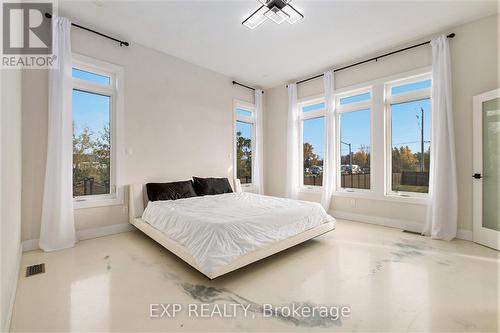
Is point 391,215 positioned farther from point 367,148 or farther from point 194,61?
point 194,61

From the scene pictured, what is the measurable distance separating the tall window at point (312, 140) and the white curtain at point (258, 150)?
1033 millimetres

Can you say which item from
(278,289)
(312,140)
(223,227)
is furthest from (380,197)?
(223,227)

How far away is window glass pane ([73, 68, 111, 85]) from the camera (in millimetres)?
3330

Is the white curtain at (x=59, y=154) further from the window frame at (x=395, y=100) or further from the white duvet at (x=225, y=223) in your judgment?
the window frame at (x=395, y=100)

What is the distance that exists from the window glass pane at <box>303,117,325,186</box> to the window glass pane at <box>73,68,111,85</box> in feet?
13.6

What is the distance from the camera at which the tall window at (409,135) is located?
375 cm

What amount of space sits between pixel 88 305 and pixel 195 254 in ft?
2.93

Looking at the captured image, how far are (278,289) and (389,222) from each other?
118 inches

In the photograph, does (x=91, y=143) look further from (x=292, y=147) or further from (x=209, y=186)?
(x=292, y=147)

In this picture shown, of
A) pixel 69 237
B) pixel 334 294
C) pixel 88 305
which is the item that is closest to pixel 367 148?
pixel 334 294

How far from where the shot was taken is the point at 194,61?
443 cm

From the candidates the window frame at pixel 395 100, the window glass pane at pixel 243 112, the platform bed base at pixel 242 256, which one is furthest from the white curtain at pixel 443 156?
the window glass pane at pixel 243 112

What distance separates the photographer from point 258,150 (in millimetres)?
5688

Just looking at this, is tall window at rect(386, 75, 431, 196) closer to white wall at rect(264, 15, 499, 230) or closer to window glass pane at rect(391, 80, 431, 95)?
window glass pane at rect(391, 80, 431, 95)
